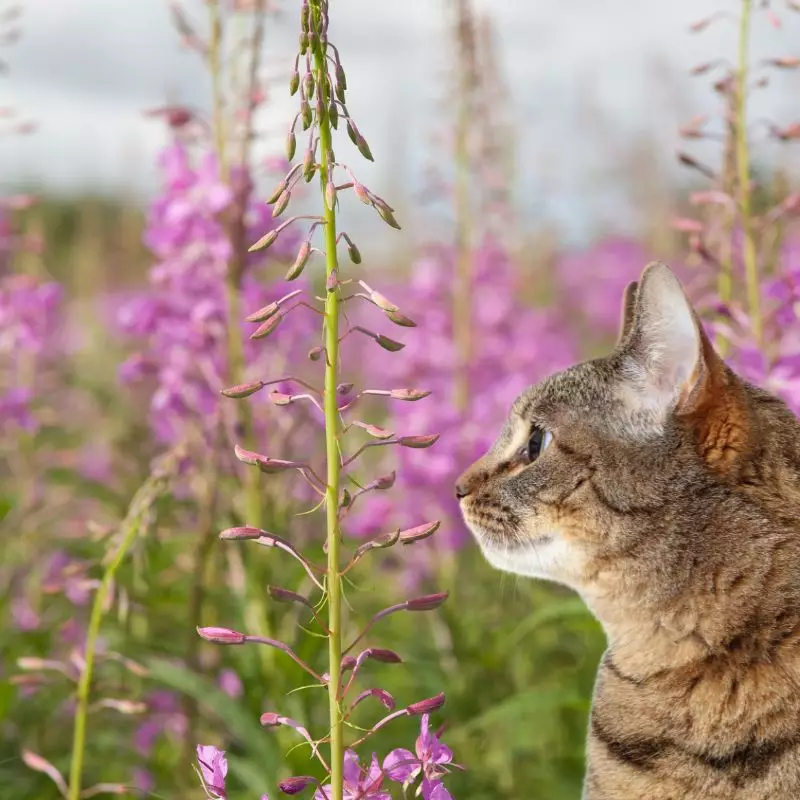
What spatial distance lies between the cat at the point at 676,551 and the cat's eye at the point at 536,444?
0.03 meters

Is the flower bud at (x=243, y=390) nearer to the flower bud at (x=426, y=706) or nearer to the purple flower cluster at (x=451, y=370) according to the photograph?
the flower bud at (x=426, y=706)

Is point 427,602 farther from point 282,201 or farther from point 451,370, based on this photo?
point 451,370

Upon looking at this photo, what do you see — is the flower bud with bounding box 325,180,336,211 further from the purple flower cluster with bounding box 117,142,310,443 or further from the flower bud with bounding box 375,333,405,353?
the purple flower cluster with bounding box 117,142,310,443

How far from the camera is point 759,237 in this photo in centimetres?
344

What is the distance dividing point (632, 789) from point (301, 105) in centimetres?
145

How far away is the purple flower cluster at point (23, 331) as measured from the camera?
5.03m

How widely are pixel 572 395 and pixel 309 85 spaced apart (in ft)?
3.50

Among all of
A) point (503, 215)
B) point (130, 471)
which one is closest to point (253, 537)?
point (130, 471)

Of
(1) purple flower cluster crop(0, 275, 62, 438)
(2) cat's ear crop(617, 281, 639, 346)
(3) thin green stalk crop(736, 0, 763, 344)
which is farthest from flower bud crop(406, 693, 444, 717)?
(1) purple flower cluster crop(0, 275, 62, 438)

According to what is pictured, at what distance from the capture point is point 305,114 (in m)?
1.72

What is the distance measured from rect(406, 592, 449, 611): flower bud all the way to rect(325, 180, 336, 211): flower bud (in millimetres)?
624

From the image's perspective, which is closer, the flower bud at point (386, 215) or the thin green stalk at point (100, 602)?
the flower bud at point (386, 215)

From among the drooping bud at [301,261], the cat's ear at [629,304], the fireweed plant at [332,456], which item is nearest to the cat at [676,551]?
the cat's ear at [629,304]

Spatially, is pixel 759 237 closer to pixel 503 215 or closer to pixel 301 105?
pixel 301 105
